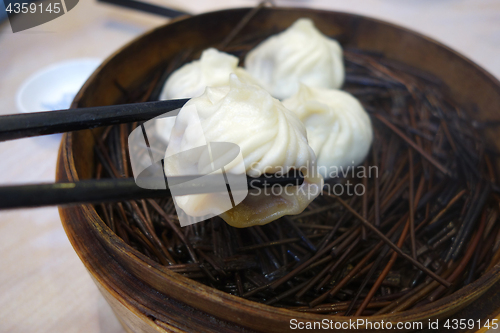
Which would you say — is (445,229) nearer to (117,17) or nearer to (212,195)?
(212,195)

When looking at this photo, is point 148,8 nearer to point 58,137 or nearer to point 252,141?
point 58,137

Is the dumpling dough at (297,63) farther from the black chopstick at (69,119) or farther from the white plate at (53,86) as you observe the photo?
the white plate at (53,86)

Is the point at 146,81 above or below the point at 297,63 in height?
below

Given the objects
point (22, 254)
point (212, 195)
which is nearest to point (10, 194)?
point (212, 195)

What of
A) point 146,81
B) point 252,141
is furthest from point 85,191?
point 146,81

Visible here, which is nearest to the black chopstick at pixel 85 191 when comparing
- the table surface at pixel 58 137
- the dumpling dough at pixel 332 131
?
the dumpling dough at pixel 332 131
